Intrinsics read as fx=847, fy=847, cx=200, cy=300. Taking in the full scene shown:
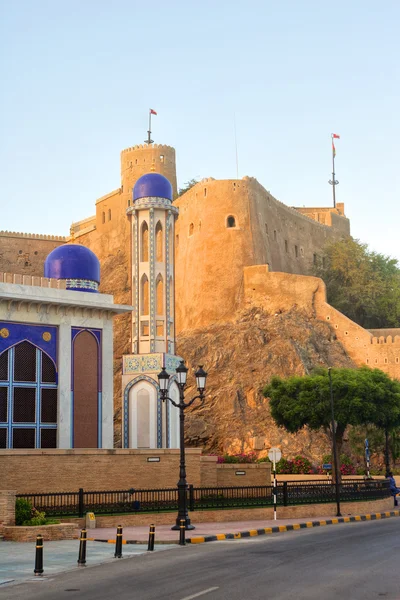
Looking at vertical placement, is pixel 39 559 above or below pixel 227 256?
below

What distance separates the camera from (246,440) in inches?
1928

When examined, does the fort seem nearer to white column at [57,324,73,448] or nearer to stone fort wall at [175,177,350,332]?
stone fort wall at [175,177,350,332]

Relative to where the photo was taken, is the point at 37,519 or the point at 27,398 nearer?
the point at 37,519

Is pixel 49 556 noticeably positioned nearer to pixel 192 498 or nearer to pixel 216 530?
pixel 216 530

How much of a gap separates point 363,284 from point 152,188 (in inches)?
1327

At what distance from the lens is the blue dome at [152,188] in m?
34.4

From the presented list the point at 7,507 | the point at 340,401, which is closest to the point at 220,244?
the point at 340,401

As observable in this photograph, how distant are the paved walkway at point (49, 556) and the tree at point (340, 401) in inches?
716

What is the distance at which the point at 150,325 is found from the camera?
3266 centimetres

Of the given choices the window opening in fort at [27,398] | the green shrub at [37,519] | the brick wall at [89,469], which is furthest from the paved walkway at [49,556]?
the window opening in fort at [27,398]

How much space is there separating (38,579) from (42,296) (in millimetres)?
16983

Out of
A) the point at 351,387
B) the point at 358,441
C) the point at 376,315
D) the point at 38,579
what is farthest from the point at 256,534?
the point at 376,315

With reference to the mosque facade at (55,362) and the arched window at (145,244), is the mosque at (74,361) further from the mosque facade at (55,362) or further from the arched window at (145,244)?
the arched window at (145,244)

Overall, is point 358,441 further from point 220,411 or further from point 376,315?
point 376,315
